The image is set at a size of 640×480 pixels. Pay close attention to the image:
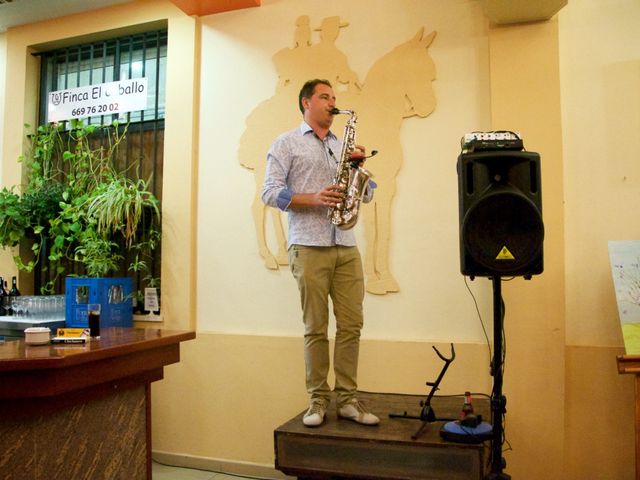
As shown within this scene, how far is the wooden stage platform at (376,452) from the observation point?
2174mm

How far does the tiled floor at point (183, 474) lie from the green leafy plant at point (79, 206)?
1.27 meters

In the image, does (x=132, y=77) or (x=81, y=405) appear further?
(x=132, y=77)

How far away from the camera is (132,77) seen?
158 inches

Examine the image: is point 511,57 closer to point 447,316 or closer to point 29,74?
point 447,316

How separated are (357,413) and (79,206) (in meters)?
2.29

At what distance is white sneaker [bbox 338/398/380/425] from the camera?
244cm

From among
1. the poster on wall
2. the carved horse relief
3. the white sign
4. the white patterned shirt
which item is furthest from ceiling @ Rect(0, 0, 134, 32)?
the poster on wall

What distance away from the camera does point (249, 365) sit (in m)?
3.40

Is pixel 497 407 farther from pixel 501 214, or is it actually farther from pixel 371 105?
pixel 371 105

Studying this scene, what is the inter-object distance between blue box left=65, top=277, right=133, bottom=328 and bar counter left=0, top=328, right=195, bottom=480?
3.65 ft

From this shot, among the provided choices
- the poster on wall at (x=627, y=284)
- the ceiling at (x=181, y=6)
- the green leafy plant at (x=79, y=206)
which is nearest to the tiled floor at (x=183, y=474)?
the green leafy plant at (x=79, y=206)

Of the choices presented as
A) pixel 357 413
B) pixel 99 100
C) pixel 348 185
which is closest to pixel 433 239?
pixel 348 185

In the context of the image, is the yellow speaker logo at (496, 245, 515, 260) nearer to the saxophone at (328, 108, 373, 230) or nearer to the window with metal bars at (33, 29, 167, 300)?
the saxophone at (328, 108, 373, 230)

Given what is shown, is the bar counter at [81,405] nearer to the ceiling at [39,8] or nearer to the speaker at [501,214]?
the speaker at [501,214]
